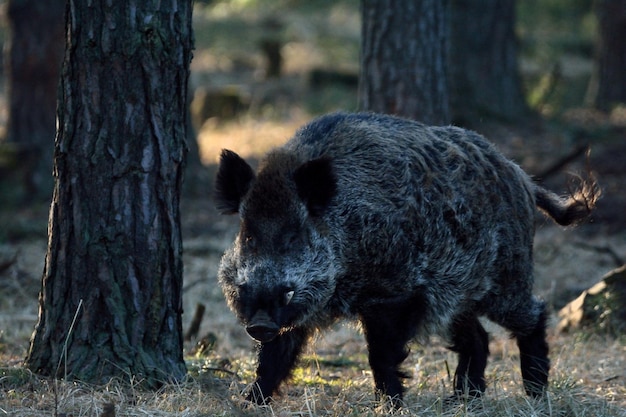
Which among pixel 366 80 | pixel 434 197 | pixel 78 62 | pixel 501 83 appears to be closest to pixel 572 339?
pixel 434 197

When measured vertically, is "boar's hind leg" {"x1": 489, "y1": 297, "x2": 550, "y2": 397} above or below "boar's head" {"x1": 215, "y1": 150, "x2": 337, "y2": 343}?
below

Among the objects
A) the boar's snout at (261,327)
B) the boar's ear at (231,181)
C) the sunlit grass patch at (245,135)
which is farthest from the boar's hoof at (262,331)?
the sunlit grass patch at (245,135)

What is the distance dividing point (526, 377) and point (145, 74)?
10.0 ft

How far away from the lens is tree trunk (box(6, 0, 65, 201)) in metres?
12.2

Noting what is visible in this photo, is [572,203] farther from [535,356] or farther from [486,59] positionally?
[486,59]

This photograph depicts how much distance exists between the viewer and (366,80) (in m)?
8.02

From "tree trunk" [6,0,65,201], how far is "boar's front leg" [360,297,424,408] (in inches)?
315

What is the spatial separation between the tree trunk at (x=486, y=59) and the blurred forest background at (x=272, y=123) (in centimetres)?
34

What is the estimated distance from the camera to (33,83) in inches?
490

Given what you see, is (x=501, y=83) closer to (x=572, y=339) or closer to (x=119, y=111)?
(x=572, y=339)

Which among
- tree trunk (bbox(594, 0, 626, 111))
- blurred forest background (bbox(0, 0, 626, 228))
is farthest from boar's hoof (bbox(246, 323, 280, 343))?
tree trunk (bbox(594, 0, 626, 111))

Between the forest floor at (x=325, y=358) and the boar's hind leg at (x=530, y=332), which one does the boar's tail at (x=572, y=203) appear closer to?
the boar's hind leg at (x=530, y=332)

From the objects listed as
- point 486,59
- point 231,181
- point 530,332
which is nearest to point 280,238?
point 231,181

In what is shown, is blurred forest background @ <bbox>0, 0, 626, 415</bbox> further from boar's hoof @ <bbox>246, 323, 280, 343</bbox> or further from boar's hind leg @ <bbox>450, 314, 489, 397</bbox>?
boar's hoof @ <bbox>246, 323, 280, 343</bbox>
